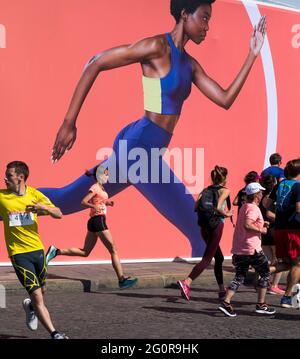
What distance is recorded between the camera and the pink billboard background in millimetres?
12508

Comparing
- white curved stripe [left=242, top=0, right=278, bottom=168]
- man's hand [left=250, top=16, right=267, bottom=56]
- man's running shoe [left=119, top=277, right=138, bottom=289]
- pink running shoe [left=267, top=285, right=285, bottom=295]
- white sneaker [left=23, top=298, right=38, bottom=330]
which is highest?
man's hand [left=250, top=16, right=267, bottom=56]

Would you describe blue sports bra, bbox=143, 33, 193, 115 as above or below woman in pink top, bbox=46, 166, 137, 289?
above

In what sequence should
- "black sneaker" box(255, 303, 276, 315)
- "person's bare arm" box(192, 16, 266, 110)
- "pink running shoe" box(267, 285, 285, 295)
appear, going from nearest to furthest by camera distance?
"black sneaker" box(255, 303, 276, 315) → "pink running shoe" box(267, 285, 285, 295) → "person's bare arm" box(192, 16, 266, 110)

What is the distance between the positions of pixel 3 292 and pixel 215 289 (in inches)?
119

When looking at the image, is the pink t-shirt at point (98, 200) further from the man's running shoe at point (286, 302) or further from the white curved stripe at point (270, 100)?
the white curved stripe at point (270, 100)

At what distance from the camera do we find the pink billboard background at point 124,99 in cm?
1251

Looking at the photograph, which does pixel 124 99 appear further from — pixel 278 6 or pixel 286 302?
pixel 286 302

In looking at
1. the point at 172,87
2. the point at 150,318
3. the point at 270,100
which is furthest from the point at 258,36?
the point at 150,318

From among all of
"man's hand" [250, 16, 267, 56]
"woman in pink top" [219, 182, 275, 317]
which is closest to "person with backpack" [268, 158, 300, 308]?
"woman in pink top" [219, 182, 275, 317]

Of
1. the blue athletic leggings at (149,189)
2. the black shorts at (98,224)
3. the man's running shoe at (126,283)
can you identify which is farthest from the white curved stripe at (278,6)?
the man's running shoe at (126,283)

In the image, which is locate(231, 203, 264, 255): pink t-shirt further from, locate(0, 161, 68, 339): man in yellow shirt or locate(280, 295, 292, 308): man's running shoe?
locate(0, 161, 68, 339): man in yellow shirt

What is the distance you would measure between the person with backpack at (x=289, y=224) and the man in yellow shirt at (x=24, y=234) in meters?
3.11

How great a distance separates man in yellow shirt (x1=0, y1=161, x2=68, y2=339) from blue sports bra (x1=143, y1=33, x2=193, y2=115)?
263 inches
